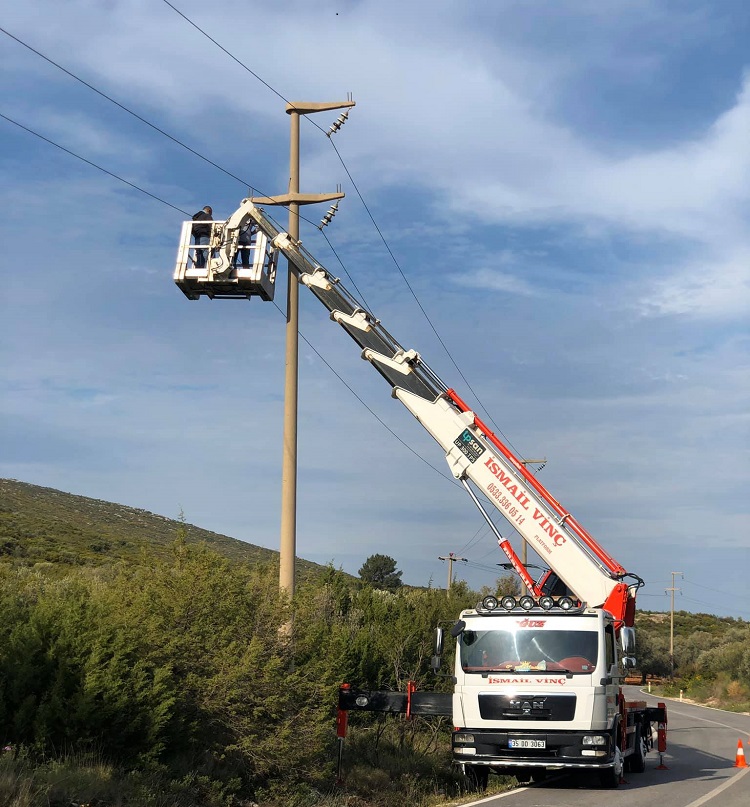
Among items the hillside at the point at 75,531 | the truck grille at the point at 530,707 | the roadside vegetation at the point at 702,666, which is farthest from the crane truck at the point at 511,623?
the roadside vegetation at the point at 702,666

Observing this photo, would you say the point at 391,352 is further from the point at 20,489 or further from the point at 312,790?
the point at 20,489

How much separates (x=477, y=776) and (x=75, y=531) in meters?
42.5

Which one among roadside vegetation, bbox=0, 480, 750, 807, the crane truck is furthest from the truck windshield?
roadside vegetation, bbox=0, 480, 750, 807

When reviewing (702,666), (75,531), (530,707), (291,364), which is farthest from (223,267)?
(702,666)

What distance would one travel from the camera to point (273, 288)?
1822 cm

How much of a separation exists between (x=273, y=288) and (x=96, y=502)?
211 ft

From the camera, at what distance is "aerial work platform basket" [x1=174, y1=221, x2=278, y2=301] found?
17.6 m

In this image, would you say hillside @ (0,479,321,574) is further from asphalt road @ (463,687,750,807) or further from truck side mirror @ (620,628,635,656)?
truck side mirror @ (620,628,635,656)

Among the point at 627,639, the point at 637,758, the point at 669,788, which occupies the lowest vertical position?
the point at 637,758

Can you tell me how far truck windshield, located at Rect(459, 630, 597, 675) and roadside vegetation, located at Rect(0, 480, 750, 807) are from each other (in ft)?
7.00

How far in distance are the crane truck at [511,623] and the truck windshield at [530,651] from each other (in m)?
0.02

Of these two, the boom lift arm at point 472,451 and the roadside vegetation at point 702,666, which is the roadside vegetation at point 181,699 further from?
the roadside vegetation at point 702,666

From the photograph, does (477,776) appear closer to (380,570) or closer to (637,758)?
(637,758)

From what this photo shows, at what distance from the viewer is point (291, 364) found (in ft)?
58.4
